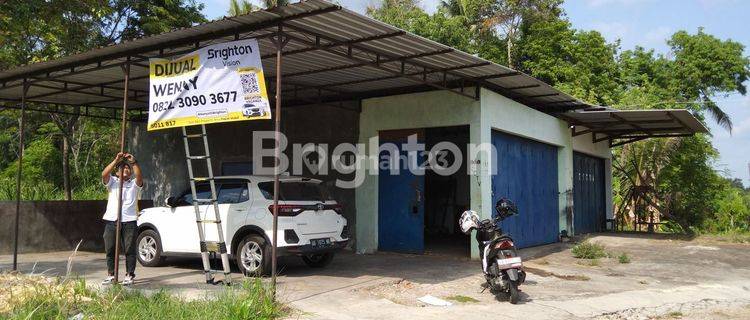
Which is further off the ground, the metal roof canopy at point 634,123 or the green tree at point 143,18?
the green tree at point 143,18

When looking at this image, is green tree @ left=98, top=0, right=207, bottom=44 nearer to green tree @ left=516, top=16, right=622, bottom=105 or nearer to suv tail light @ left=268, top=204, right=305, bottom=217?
suv tail light @ left=268, top=204, right=305, bottom=217

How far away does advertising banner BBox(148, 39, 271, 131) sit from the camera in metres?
6.99

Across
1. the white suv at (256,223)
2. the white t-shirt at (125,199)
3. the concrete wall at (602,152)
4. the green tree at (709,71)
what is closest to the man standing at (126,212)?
the white t-shirt at (125,199)

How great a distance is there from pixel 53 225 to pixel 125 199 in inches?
248

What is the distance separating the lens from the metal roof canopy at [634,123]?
13.9m

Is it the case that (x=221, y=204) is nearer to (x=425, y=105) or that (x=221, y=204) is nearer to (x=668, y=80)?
(x=425, y=105)

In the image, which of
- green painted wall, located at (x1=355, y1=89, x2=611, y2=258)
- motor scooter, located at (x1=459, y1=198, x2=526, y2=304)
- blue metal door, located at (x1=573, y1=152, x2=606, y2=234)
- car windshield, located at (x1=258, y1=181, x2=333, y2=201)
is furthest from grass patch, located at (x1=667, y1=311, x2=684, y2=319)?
blue metal door, located at (x1=573, y1=152, x2=606, y2=234)

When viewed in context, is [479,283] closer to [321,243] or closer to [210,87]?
[321,243]

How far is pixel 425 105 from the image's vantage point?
11.6 metres

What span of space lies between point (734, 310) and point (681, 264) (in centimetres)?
369

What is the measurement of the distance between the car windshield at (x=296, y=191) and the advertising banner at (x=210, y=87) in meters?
1.85

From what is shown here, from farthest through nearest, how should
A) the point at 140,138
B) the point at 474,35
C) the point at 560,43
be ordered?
1. the point at 474,35
2. the point at 560,43
3. the point at 140,138

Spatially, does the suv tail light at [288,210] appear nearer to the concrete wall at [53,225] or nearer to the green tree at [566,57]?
the concrete wall at [53,225]

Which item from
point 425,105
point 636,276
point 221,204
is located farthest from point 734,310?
point 221,204
